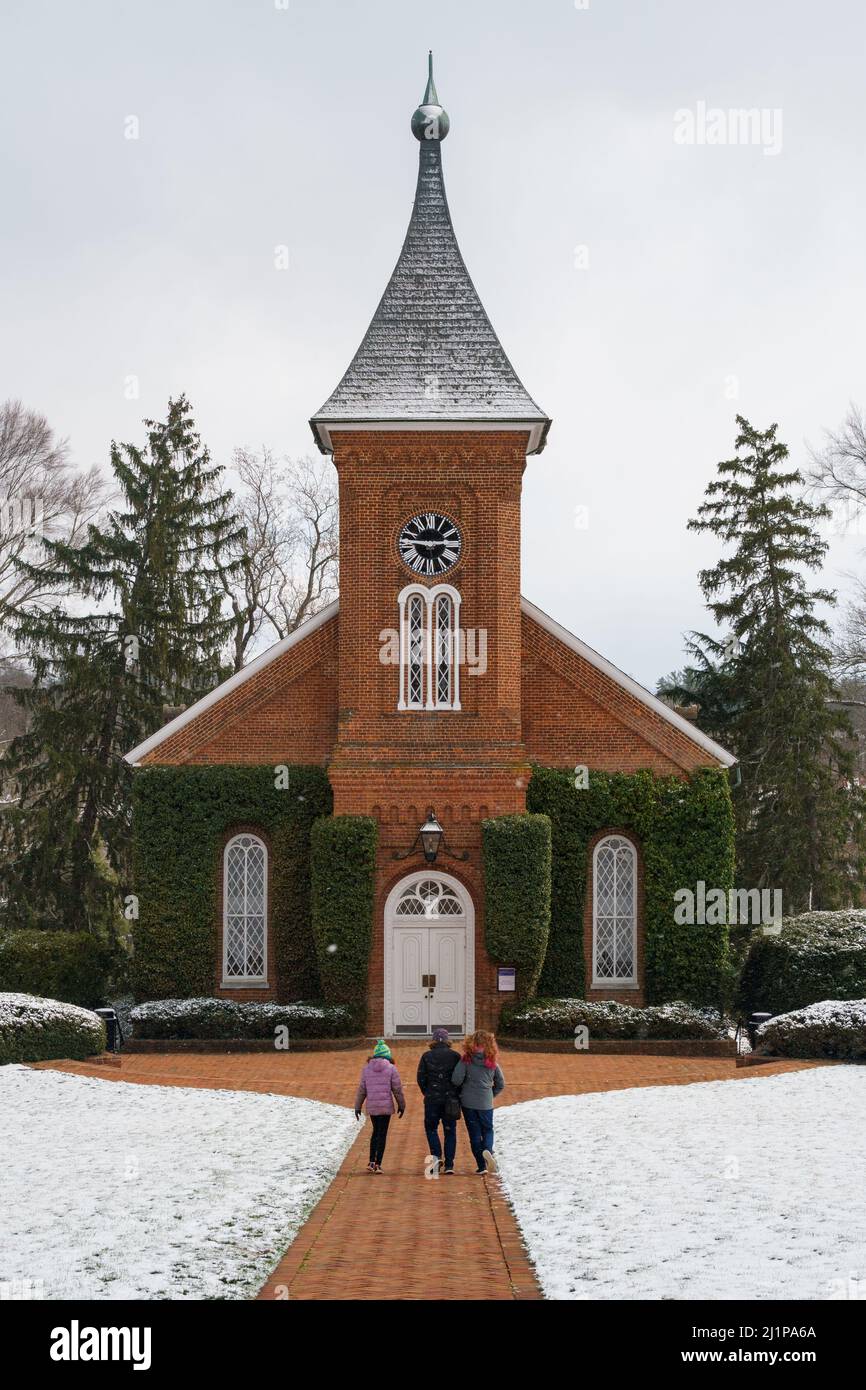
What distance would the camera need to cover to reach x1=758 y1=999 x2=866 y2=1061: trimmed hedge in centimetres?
2052

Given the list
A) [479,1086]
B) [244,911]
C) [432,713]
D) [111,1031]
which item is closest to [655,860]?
[432,713]

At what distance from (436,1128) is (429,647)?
11.2 metres

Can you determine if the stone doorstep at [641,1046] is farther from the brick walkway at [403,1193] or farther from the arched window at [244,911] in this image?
the arched window at [244,911]

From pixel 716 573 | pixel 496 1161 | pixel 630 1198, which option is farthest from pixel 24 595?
pixel 630 1198

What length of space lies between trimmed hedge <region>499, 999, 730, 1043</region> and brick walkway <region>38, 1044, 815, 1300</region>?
0.45 m

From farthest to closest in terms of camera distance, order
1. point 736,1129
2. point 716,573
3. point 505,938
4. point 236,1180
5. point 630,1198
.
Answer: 1. point 716,573
2. point 505,938
3. point 736,1129
4. point 236,1180
5. point 630,1198

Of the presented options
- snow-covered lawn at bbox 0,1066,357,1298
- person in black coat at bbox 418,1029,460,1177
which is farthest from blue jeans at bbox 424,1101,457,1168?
snow-covered lawn at bbox 0,1066,357,1298

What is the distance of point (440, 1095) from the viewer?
13953 millimetres

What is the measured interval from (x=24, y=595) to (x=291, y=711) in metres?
14.1

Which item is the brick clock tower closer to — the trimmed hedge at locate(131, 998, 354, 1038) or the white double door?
the white double door

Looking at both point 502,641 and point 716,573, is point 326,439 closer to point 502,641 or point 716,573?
point 502,641

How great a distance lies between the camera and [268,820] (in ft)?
82.1

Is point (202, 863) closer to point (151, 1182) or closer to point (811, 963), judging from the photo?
point (811, 963)

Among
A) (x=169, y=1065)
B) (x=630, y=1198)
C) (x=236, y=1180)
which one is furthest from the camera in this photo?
(x=169, y=1065)
